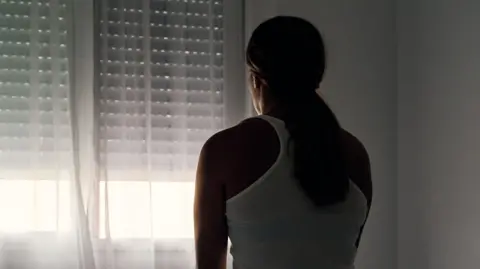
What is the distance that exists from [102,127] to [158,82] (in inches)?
8.1

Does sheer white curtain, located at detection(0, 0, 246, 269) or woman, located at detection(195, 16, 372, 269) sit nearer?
woman, located at detection(195, 16, 372, 269)

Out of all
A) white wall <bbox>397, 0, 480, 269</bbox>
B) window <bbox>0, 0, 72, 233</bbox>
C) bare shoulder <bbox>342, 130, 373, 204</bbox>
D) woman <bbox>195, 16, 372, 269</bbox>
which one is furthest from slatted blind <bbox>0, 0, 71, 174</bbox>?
white wall <bbox>397, 0, 480, 269</bbox>

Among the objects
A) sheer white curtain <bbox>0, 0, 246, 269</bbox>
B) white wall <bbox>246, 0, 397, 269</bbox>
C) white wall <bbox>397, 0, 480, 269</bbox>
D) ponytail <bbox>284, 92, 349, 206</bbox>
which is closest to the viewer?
ponytail <bbox>284, 92, 349, 206</bbox>

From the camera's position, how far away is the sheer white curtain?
166 centimetres

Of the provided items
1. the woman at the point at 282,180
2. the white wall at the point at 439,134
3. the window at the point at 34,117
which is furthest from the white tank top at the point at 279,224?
the window at the point at 34,117

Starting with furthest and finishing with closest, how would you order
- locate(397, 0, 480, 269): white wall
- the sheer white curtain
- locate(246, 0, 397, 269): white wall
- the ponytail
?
1. locate(246, 0, 397, 269): white wall
2. the sheer white curtain
3. locate(397, 0, 480, 269): white wall
4. the ponytail

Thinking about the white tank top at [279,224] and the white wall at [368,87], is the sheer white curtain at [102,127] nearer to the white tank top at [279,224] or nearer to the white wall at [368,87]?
the white wall at [368,87]

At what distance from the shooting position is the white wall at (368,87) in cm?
187

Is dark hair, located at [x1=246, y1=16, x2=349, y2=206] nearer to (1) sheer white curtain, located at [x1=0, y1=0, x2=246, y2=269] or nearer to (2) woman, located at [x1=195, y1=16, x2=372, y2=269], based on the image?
(2) woman, located at [x1=195, y1=16, x2=372, y2=269]

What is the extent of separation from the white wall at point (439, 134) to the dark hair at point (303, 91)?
64 centimetres

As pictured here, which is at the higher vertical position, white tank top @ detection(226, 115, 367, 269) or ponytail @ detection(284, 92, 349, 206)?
ponytail @ detection(284, 92, 349, 206)

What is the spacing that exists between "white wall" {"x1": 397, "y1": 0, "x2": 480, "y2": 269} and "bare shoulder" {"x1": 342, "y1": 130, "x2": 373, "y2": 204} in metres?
0.52

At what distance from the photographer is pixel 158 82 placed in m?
1.77

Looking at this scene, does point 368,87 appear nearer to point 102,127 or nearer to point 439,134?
point 439,134
